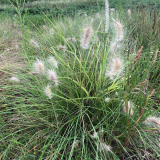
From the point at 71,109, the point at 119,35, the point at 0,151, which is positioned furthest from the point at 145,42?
the point at 0,151

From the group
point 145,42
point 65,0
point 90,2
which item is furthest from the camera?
point 65,0

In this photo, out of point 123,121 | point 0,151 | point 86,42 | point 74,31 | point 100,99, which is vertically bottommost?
point 0,151

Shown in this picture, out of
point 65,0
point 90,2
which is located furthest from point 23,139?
point 65,0

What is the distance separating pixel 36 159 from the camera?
117 cm

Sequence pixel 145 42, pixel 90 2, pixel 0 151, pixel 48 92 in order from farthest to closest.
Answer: pixel 90 2
pixel 145 42
pixel 0 151
pixel 48 92

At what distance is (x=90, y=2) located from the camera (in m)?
7.05

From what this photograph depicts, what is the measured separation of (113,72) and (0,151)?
1151mm

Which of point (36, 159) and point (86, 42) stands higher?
point (86, 42)

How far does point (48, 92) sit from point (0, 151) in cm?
75

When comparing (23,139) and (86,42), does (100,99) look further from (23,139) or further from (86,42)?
(23,139)

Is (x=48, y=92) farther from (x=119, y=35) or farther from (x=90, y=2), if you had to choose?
(x=90, y=2)

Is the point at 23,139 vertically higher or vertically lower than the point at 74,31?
lower

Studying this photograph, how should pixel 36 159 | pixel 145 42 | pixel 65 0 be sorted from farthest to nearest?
pixel 65 0 < pixel 145 42 < pixel 36 159

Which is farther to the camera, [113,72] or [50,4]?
[50,4]
